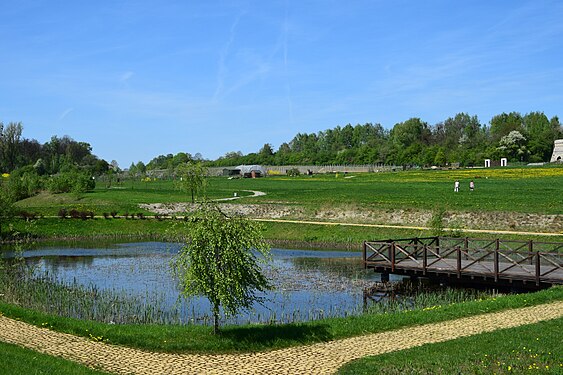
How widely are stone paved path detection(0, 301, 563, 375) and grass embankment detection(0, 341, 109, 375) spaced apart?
69cm

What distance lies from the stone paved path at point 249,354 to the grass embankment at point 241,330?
1.59 feet

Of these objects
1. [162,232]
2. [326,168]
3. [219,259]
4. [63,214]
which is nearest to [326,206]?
[162,232]

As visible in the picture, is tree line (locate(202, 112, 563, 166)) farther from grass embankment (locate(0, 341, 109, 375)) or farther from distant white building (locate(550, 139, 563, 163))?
grass embankment (locate(0, 341, 109, 375))

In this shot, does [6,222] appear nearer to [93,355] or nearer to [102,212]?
[102,212]

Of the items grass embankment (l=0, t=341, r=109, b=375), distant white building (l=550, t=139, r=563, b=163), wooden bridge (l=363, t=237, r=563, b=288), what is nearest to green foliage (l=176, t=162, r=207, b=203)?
wooden bridge (l=363, t=237, r=563, b=288)

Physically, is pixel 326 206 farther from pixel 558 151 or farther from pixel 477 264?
pixel 558 151

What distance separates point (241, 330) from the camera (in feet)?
66.5

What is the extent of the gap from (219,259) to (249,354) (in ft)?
9.85

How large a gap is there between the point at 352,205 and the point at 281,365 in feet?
147

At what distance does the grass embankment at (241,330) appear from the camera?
18.5 m

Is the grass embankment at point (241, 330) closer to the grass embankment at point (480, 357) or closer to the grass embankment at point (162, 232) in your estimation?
the grass embankment at point (480, 357)

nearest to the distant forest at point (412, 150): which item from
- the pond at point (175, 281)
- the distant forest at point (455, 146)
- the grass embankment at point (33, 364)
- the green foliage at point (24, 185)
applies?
the distant forest at point (455, 146)

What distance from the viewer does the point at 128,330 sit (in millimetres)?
19734

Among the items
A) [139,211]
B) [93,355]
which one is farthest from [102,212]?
[93,355]
